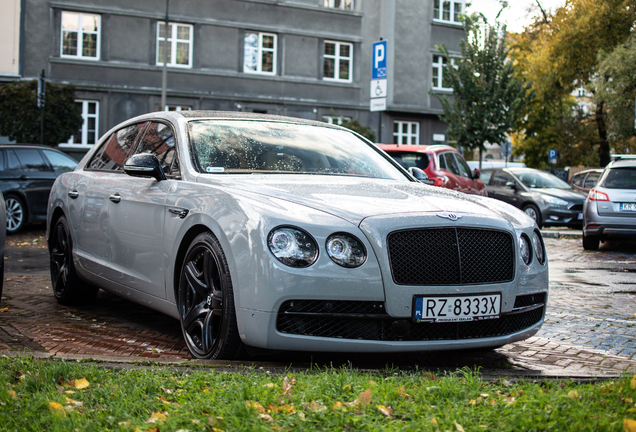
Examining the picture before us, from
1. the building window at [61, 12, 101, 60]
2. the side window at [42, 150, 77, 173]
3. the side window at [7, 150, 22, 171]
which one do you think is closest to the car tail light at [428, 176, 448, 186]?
the side window at [42, 150, 77, 173]

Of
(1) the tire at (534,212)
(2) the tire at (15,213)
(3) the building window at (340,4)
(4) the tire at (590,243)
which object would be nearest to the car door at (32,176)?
(2) the tire at (15,213)

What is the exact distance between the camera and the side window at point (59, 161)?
1572 centimetres

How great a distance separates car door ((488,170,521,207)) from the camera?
20312 mm

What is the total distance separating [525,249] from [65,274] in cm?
421

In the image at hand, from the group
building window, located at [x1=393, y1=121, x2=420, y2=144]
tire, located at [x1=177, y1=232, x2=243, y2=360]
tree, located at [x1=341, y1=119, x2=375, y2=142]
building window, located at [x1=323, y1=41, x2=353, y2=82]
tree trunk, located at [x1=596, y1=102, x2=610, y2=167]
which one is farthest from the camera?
building window, located at [x1=393, y1=121, x2=420, y2=144]

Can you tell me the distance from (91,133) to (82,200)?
25.7 metres

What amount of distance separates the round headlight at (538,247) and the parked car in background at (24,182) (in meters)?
12.4

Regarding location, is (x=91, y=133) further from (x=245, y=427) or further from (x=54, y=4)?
(x=245, y=427)

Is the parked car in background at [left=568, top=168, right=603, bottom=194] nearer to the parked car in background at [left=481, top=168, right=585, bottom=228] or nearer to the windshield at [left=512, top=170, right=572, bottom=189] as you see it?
the windshield at [left=512, top=170, right=572, bottom=189]

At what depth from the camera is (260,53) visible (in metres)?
33.8

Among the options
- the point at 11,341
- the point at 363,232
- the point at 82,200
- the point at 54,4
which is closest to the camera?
the point at 363,232

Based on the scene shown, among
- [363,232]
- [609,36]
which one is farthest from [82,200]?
[609,36]

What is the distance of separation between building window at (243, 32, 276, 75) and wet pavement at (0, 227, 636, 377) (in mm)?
25476

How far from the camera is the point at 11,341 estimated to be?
5.09m
